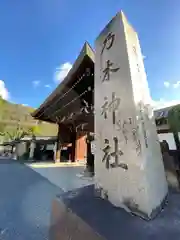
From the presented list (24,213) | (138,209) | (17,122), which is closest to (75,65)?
(24,213)

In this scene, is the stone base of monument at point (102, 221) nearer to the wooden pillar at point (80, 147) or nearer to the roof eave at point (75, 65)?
the roof eave at point (75, 65)

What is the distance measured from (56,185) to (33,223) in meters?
2.04

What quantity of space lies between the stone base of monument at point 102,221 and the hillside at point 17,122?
Answer: 1941 cm

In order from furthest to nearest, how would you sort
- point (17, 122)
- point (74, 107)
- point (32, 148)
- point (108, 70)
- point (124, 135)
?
point (17, 122) < point (32, 148) < point (74, 107) < point (108, 70) < point (124, 135)

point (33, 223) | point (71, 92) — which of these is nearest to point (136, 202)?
point (33, 223)

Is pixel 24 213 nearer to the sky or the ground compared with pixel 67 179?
nearer to the ground

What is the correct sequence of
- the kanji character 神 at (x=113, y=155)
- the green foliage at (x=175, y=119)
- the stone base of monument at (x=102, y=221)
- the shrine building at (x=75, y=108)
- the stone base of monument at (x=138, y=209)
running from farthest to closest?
the shrine building at (x=75, y=108), the green foliage at (x=175, y=119), the kanji character 神 at (x=113, y=155), the stone base of monument at (x=138, y=209), the stone base of monument at (x=102, y=221)

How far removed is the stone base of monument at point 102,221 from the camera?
0.85 meters

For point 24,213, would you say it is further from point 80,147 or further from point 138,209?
point 80,147

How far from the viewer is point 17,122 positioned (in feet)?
74.5

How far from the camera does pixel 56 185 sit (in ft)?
13.1

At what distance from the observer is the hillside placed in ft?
69.9

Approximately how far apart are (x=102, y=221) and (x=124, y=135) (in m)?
0.60

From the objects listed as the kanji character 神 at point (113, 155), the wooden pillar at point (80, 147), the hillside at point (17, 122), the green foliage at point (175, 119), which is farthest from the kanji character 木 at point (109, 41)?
the hillside at point (17, 122)
